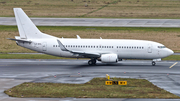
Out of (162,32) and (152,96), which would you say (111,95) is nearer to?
(152,96)

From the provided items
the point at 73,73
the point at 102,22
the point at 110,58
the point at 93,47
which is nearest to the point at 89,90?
the point at 73,73

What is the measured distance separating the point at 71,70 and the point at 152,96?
49.2ft

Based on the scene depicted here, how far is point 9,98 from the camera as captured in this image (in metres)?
21.4

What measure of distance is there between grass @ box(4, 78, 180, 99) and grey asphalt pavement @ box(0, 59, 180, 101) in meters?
0.93

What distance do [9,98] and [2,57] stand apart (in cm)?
2656

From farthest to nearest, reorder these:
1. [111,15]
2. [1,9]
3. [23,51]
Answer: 1. [1,9]
2. [111,15]
3. [23,51]

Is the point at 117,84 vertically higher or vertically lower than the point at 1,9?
lower

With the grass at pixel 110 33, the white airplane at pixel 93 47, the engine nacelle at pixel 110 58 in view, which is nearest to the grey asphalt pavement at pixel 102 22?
the grass at pixel 110 33

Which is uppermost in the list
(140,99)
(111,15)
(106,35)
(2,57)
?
(111,15)

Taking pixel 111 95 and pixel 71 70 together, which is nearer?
pixel 111 95

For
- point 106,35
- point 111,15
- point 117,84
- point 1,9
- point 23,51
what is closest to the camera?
point 117,84

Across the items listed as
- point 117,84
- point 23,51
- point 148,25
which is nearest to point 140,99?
point 117,84

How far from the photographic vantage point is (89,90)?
79.2 feet

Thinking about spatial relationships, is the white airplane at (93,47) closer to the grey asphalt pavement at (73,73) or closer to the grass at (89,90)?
the grey asphalt pavement at (73,73)
